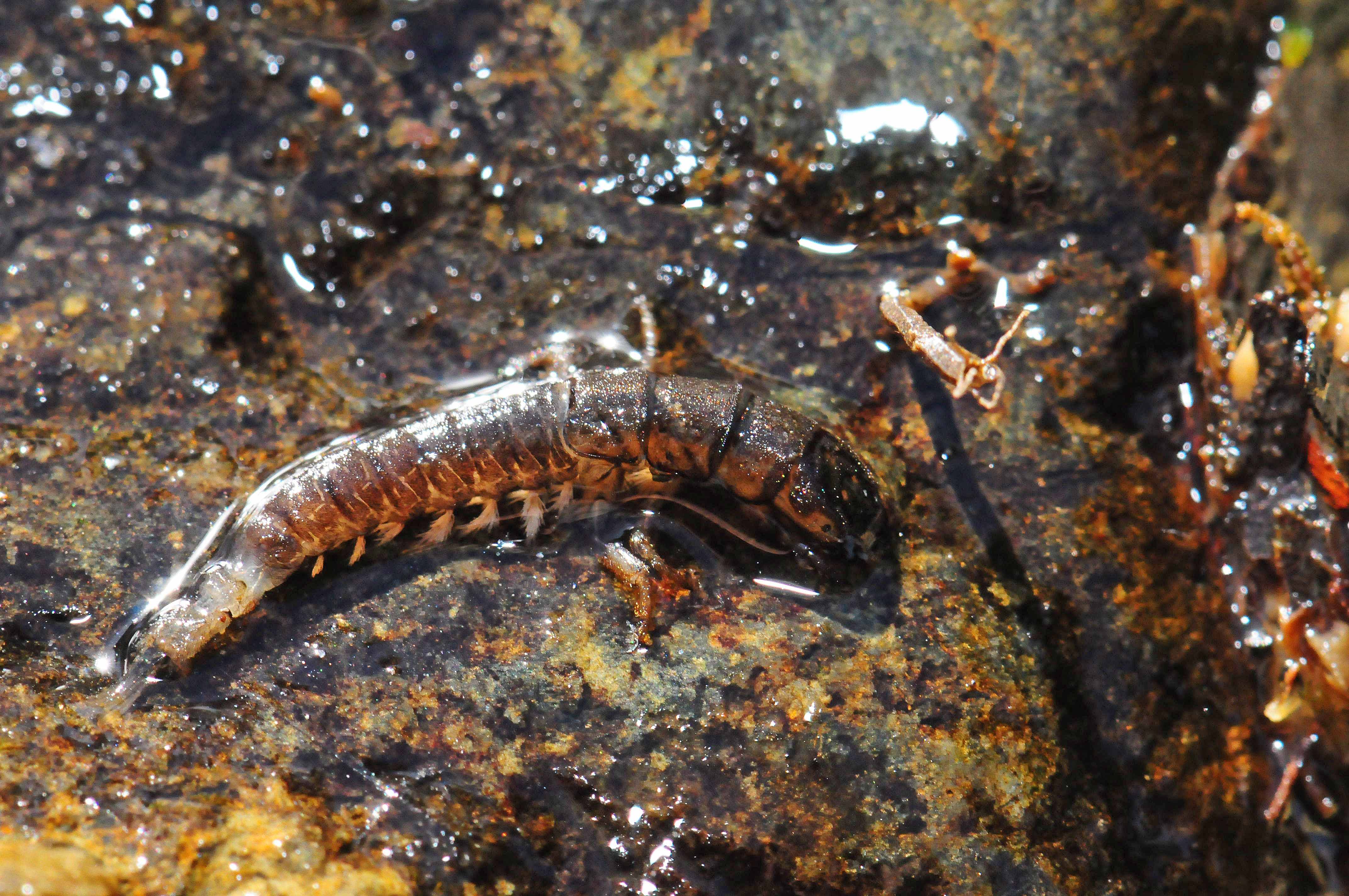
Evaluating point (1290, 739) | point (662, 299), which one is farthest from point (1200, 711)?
point (662, 299)

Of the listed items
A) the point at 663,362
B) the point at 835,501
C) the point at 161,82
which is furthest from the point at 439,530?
the point at 161,82

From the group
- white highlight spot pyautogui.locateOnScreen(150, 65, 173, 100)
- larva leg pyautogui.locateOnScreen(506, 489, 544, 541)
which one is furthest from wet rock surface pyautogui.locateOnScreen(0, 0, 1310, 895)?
larva leg pyautogui.locateOnScreen(506, 489, 544, 541)

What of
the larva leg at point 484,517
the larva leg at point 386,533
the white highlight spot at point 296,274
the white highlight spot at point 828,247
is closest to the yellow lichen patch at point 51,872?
the larva leg at point 386,533

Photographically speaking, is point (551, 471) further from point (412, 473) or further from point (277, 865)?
point (277, 865)

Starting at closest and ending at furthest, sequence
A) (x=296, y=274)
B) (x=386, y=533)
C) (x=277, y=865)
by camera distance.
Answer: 1. (x=277, y=865)
2. (x=386, y=533)
3. (x=296, y=274)

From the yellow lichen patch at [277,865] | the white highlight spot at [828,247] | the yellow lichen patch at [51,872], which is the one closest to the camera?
the yellow lichen patch at [51,872]

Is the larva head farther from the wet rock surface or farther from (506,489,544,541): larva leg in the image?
(506,489,544,541): larva leg

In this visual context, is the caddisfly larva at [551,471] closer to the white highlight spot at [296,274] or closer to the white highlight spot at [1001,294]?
the white highlight spot at [296,274]

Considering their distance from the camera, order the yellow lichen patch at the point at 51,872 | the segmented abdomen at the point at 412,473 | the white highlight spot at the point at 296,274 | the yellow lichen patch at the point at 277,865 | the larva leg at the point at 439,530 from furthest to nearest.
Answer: the white highlight spot at the point at 296,274
the larva leg at the point at 439,530
the segmented abdomen at the point at 412,473
the yellow lichen patch at the point at 277,865
the yellow lichen patch at the point at 51,872

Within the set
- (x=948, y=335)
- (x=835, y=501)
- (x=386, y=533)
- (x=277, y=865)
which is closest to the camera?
(x=277, y=865)
